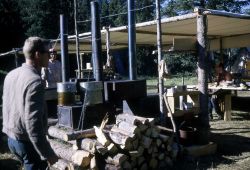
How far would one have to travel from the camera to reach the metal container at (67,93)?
287 inches

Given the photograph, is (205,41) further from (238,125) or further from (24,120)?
(24,120)

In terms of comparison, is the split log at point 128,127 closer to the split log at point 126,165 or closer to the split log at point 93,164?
the split log at point 126,165

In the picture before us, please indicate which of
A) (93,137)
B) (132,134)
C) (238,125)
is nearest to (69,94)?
(93,137)

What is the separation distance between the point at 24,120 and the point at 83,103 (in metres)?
3.91

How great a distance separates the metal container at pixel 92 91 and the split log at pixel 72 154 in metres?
0.89

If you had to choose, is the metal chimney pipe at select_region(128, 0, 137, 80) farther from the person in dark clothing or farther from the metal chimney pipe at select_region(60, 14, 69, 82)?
the person in dark clothing

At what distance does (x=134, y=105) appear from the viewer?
25.5 feet

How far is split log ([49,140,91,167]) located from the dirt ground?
78cm

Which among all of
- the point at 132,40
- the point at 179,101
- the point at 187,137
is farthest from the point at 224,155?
the point at 132,40

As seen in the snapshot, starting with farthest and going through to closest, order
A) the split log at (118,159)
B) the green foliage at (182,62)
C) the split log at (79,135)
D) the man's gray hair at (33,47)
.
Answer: the green foliage at (182,62), the split log at (79,135), the split log at (118,159), the man's gray hair at (33,47)

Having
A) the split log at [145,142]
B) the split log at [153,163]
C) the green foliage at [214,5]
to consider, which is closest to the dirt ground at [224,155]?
the split log at [153,163]

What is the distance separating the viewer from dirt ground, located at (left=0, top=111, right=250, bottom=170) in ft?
21.2

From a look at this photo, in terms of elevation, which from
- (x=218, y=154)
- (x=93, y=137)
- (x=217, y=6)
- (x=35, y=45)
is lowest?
(x=218, y=154)

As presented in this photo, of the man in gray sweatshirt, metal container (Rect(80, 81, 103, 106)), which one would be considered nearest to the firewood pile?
metal container (Rect(80, 81, 103, 106))
